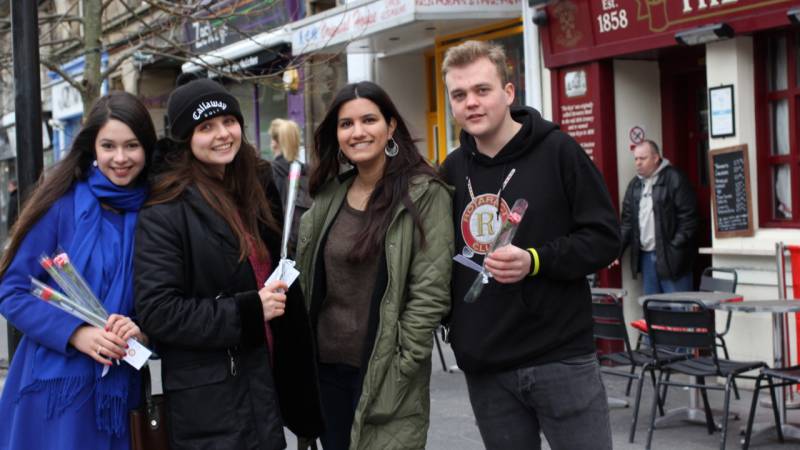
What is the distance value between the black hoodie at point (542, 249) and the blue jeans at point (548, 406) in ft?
0.16

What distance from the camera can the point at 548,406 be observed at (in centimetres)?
354

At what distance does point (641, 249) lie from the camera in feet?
33.1

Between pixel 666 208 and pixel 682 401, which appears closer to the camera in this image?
pixel 682 401

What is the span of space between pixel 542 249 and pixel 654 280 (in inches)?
270

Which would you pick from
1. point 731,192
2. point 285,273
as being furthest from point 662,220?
point 285,273

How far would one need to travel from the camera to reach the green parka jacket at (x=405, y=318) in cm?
361

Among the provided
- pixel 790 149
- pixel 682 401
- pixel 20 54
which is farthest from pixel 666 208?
pixel 20 54

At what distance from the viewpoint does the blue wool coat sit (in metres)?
3.51

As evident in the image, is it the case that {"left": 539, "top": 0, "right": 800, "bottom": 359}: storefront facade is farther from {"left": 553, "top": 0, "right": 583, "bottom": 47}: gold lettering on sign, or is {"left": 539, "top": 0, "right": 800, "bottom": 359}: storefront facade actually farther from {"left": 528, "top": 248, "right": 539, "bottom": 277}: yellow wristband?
{"left": 528, "top": 248, "right": 539, "bottom": 277}: yellow wristband

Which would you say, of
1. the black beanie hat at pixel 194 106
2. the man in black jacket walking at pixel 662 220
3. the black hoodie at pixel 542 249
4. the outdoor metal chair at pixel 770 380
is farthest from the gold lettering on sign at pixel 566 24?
the black beanie hat at pixel 194 106

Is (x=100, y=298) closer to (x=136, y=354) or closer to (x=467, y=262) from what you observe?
A: (x=136, y=354)

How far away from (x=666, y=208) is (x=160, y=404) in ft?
22.9

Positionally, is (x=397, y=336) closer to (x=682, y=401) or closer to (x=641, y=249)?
(x=682, y=401)

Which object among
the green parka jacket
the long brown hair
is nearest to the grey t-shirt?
the green parka jacket
